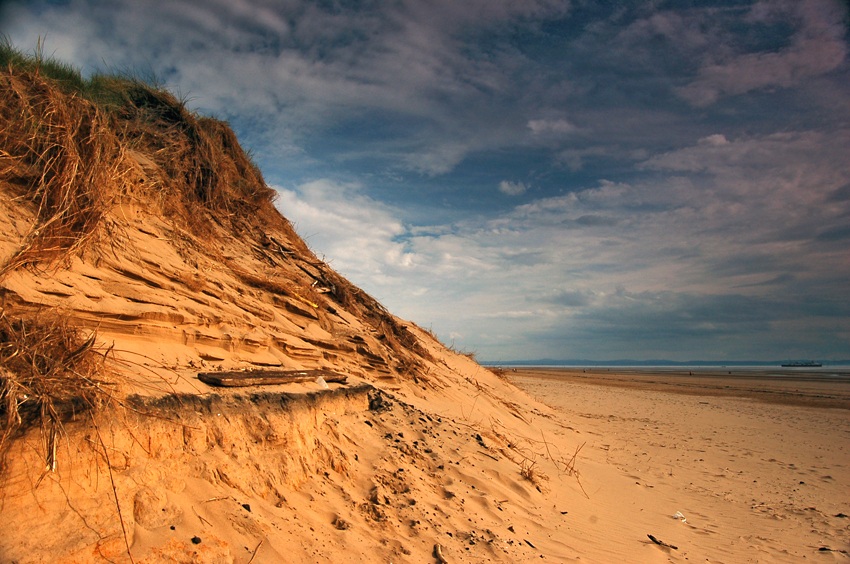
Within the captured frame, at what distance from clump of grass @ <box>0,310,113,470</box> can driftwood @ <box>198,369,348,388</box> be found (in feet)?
3.31

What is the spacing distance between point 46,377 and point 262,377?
6.72ft

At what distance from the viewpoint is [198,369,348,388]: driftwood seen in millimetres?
4593

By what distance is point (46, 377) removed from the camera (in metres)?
3.21

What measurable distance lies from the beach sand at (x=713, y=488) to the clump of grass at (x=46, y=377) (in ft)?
15.5

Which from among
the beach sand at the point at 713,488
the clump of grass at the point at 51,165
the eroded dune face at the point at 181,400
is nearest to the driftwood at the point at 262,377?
the eroded dune face at the point at 181,400

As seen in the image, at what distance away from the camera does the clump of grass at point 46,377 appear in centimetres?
299

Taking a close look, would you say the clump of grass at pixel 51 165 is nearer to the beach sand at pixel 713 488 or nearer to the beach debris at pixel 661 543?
Result: the beach sand at pixel 713 488

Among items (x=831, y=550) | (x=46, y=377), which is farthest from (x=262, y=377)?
(x=831, y=550)

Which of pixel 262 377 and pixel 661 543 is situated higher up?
pixel 262 377

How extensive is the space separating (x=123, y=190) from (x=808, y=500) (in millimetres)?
10865

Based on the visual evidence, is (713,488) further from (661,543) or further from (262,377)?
(262,377)

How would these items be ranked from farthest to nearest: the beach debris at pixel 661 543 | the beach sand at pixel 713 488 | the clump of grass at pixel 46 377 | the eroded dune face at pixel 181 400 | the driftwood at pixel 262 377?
1. the beach sand at pixel 713 488
2. the beach debris at pixel 661 543
3. the driftwood at pixel 262 377
4. the eroded dune face at pixel 181 400
5. the clump of grass at pixel 46 377

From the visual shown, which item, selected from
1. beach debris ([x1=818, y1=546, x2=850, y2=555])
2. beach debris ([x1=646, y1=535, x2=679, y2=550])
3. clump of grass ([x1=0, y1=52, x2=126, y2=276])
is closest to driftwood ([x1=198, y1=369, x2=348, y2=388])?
clump of grass ([x1=0, y1=52, x2=126, y2=276])

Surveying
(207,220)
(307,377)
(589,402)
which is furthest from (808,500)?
(589,402)
